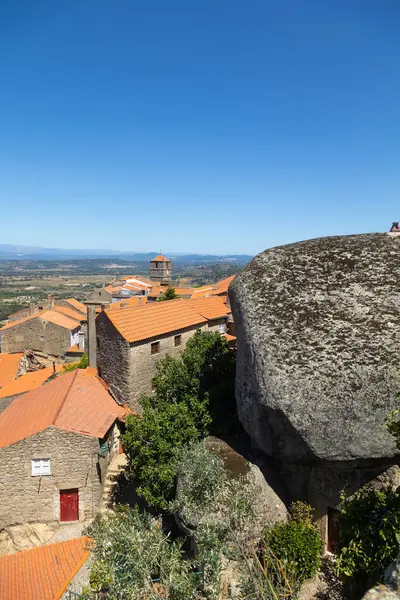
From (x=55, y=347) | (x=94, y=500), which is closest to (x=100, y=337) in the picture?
(x=94, y=500)

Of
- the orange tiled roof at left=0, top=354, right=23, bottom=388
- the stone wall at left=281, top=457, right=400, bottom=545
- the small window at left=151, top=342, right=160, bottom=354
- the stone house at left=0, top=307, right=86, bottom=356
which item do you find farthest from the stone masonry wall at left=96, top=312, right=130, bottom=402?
the stone house at left=0, top=307, right=86, bottom=356

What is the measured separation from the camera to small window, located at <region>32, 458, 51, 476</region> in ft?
55.8

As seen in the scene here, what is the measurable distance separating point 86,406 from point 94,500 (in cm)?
452

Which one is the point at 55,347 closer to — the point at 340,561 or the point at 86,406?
the point at 86,406

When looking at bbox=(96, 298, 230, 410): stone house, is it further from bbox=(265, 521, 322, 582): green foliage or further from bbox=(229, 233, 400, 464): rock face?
bbox=(265, 521, 322, 582): green foliage

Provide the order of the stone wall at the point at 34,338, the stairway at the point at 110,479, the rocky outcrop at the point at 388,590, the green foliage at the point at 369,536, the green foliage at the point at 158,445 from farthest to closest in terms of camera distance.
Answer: the stone wall at the point at 34,338, the stairway at the point at 110,479, the green foliage at the point at 158,445, the green foliage at the point at 369,536, the rocky outcrop at the point at 388,590

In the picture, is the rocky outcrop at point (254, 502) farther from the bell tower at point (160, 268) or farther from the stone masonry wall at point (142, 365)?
the bell tower at point (160, 268)

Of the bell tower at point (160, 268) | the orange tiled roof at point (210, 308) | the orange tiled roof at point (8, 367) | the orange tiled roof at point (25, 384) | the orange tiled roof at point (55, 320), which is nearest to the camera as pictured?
the orange tiled roof at point (210, 308)

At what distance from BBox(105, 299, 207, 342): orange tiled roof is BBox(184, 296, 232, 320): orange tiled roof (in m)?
0.94

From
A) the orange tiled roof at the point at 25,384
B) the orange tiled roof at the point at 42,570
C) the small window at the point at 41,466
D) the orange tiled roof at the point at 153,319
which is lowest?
the orange tiled roof at the point at 42,570

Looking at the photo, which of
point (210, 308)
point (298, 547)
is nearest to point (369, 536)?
point (298, 547)

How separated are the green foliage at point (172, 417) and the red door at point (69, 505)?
2.88m

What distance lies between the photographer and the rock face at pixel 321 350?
1138cm

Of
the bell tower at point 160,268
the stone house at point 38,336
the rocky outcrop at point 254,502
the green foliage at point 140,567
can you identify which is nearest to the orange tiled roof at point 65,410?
the rocky outcrop at point 254,502
